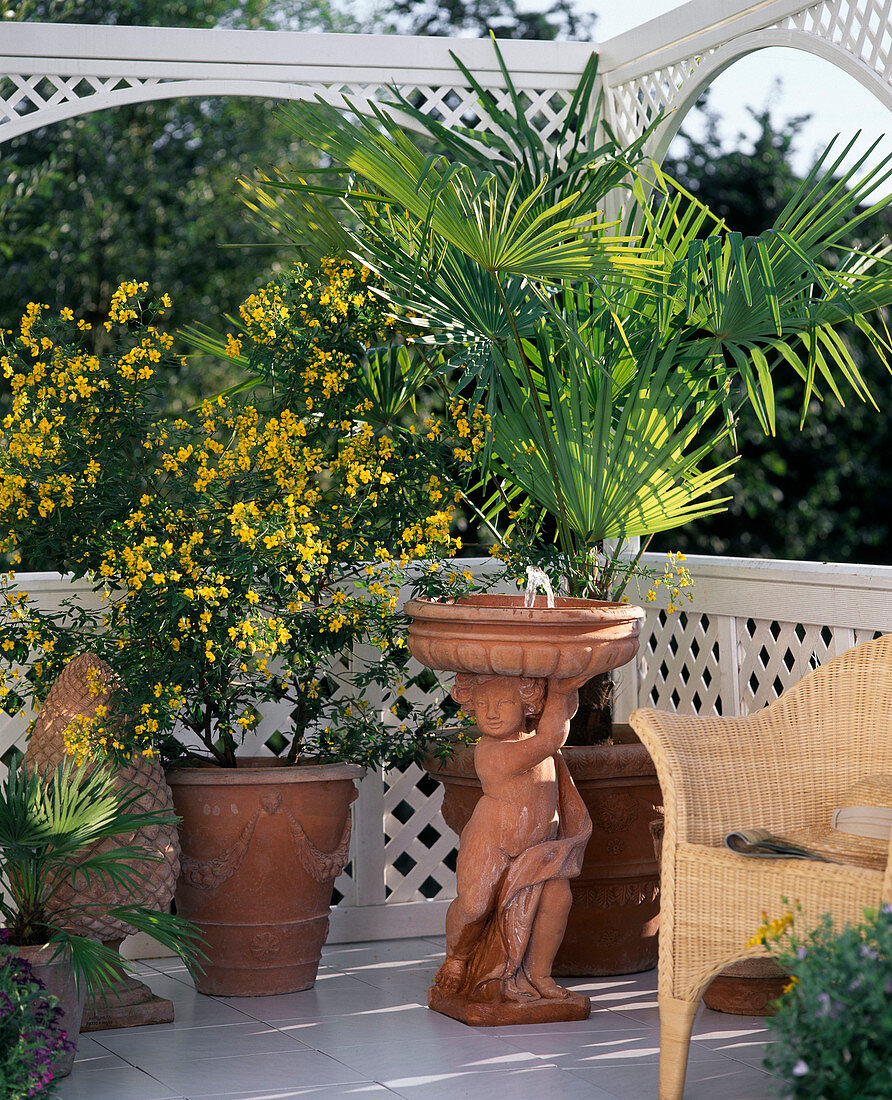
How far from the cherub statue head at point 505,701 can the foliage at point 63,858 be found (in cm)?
78

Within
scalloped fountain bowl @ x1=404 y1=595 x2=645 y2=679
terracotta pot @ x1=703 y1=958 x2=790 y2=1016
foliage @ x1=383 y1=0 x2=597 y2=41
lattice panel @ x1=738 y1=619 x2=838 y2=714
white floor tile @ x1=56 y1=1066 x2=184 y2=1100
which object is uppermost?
foliage @ x1=383 y1=0 x2=597 y2=41

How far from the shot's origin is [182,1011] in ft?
12.4

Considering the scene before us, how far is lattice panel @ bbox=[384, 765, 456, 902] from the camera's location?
462 cm

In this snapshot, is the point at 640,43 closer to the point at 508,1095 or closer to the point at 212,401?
the point at 212,401

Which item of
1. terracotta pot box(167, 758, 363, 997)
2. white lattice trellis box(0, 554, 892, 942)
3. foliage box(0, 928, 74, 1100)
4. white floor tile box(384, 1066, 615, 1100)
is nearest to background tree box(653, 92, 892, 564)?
white lattice trellis box(0, 554, 892, 942)

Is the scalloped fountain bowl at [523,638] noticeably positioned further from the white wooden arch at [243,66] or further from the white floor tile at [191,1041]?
the white wooden arch at [243,66]

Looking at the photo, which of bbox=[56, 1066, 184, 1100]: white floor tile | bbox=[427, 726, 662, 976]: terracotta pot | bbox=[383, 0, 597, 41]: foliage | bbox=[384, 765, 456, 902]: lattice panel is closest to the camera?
bbox=[56, 1066, 184, 1100]: white floor tile

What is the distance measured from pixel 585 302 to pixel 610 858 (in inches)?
59.6

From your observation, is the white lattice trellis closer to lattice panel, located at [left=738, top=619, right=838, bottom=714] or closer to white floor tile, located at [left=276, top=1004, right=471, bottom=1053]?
lattice panel, located at [left=738, top=619, right=838, bottom=714]

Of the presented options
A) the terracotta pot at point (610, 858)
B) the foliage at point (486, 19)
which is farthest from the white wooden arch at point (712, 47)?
the foliage at point (486, 19)

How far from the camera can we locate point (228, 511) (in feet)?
11.9

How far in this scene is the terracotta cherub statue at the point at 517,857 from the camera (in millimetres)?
3578

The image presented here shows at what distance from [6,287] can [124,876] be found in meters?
6.41

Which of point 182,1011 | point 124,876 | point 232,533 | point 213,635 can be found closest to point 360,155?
point 232,533
